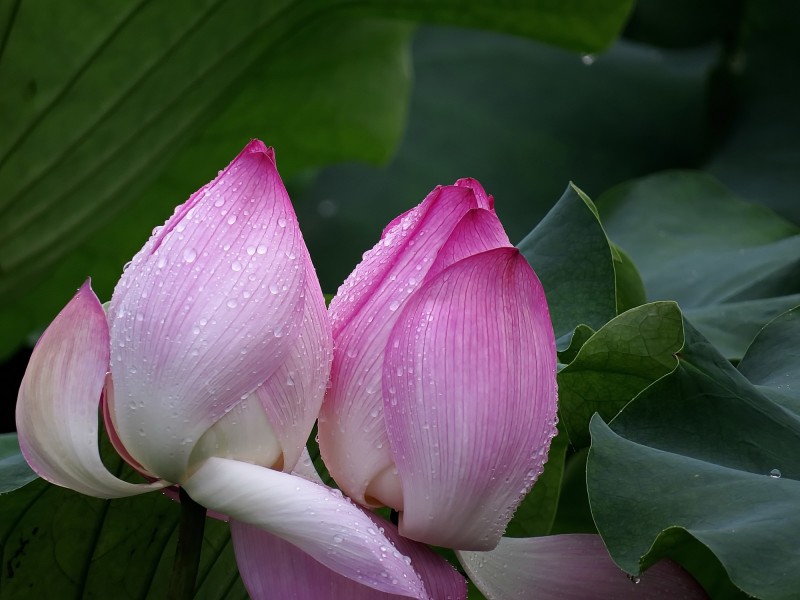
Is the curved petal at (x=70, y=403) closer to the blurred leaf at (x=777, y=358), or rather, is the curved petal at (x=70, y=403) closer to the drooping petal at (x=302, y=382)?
the drooping petal at (x=302, y=382)

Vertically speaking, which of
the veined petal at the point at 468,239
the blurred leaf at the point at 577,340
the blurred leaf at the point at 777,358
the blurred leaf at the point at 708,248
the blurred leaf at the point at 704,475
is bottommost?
the blurred leaf at the point at 708,248

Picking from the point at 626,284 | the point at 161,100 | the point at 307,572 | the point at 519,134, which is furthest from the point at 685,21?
the point at 307,572

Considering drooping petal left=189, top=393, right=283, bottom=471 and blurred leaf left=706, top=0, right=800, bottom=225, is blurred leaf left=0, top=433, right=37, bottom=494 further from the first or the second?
blurred leaf left=706, top=0, right=800, bottom=225

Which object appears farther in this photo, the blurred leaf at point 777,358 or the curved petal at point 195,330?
the blurred leaf at point 777,358

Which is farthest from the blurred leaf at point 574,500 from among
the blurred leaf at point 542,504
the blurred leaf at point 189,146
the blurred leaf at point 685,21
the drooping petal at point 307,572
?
the blurred leaf at point 685,21

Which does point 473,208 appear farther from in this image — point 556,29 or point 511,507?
point 556,29

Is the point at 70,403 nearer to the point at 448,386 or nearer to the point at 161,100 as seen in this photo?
the point at 448,386

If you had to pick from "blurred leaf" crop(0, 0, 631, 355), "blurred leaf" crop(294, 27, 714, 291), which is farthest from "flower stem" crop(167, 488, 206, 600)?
"blurred leaf" crop(294, 27, 714, 291)
